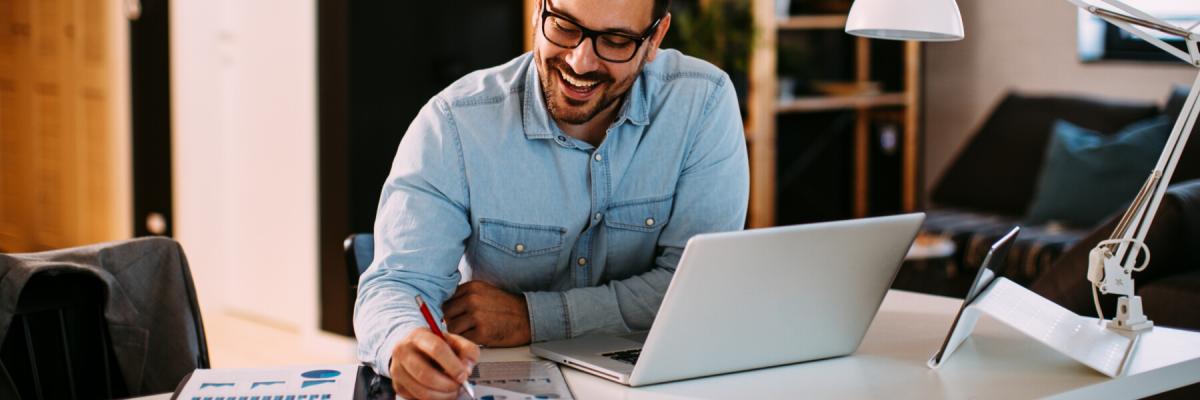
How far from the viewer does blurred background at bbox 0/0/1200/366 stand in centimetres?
408

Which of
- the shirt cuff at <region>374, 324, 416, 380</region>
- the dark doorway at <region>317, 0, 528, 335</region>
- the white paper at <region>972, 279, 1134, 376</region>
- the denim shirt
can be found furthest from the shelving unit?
the shirt cuff at <region>374, 324, 416, 380</region>

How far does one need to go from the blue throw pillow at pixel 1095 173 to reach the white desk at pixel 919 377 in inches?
107

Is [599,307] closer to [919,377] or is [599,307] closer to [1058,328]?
[919,377]

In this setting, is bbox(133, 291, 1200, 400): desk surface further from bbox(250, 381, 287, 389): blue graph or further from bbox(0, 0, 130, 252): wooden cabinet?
bbox(0, 0, 130, 252): wooden cabinet

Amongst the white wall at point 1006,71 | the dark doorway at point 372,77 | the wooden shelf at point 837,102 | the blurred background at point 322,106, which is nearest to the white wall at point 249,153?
the blurred background at point 322,106

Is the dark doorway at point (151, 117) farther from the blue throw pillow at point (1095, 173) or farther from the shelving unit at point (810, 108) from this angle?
the blue throw pillow at point (1095, 173)

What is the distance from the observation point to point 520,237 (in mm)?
1838

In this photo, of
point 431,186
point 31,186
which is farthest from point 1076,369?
point 31,186

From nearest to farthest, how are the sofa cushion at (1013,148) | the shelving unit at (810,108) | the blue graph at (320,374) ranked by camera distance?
the blue graph at (320,374) < the sofa cushion at (1013,148) < the shelving unit at (810,108)

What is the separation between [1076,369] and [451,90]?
890 millimetres

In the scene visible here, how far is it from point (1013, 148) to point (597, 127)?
133 inches

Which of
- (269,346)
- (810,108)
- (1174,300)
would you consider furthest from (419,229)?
(810,108)

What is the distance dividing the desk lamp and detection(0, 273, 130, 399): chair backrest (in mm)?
1065

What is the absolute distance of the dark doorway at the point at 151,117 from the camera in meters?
4.75
